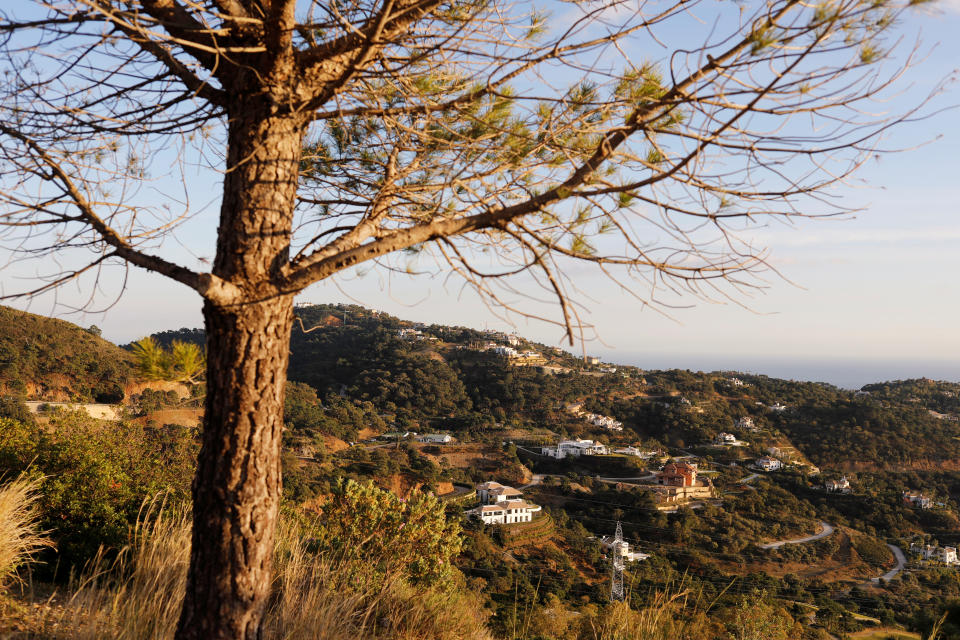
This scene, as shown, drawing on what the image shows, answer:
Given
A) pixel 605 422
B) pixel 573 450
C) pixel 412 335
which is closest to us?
pixel 573 450

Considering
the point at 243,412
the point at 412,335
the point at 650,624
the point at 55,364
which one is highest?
the point at 412,335

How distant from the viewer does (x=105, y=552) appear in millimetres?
3160

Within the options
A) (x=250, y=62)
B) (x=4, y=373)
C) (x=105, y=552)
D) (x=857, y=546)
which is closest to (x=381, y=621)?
(x=105, y=552)

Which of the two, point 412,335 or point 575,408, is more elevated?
point 412,335

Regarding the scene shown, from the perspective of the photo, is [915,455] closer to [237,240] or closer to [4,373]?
[237,240]

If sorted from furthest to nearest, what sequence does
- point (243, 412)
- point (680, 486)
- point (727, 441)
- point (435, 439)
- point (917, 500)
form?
point (727, 441), point (435, 439), point (680, 486), point (917, 500), point (243, 412)

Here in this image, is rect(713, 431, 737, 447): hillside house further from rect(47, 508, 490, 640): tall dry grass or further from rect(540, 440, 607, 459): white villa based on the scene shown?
rect(47, 508, 490, 640): tall dry grass

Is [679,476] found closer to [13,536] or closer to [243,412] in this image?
[13,536]

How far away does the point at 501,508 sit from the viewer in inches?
792

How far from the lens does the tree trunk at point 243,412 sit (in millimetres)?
1529

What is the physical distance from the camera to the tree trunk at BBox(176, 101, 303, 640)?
1529 millimetres

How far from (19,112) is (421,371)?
3470 centimetres

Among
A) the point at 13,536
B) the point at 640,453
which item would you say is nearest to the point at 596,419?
the point at 640,453

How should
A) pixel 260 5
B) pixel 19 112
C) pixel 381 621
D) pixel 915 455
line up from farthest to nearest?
pixel 915 455 < pixel 381 621 < pixel 19 112 < pixel 260 5
